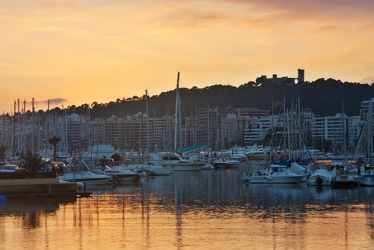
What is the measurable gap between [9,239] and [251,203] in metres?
18.3

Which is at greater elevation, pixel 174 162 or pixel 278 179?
pixel 174 162

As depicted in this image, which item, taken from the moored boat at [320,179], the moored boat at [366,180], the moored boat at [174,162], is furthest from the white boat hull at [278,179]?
the moored boat at [174,162]

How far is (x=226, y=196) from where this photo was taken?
4997cm

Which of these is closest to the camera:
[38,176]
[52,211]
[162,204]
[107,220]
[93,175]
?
[107,220]

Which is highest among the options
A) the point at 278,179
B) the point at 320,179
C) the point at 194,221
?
the point at 320,179

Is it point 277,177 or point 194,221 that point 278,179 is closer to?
point 277,177

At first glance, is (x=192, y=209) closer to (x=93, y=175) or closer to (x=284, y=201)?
(x=284, y=201)

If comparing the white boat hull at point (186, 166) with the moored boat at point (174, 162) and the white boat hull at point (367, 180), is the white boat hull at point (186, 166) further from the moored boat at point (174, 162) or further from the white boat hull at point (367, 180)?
the white boat hull at point (367, 180)

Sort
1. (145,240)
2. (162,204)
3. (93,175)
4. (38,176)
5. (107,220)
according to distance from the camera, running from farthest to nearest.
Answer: (93,175)
(38,176)
(162,204)
(107,220)
(145,240)

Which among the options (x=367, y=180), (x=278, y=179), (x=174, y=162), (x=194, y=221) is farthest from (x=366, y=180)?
(x=174, y=162)

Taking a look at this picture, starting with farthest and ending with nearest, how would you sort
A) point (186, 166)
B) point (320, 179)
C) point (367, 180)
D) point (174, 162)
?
point (186, 166) < point (174, 162) < point (320, 179) < point (367, 180)

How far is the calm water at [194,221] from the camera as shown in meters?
27.9

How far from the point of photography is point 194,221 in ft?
113

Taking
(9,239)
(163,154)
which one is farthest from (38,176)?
(163,154)
